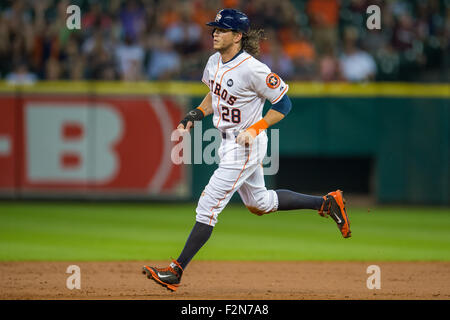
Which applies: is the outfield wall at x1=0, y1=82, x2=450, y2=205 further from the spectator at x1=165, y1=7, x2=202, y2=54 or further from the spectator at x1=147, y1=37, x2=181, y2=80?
the spectator at x1=165, y1=7, x2=202, y2=54

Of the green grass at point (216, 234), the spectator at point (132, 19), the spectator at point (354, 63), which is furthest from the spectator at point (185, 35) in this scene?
the green grass at point (216, 234)

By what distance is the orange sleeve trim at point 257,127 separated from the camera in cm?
541

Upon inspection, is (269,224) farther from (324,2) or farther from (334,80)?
(324,2)

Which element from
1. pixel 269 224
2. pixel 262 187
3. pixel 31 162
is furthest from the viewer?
pixel 31 162

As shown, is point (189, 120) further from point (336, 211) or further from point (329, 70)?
point (329, 70)

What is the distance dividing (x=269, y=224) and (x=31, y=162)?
14.3 feet

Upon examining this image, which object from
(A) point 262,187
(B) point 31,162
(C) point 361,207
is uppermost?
(A) point 262,187

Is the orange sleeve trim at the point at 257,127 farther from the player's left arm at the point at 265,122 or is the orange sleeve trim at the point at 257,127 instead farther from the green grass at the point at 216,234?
the green grass at the point at 216,234

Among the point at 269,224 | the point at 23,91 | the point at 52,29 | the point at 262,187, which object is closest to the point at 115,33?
the point at 52,29

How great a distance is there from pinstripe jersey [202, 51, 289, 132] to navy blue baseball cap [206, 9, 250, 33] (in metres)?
0.22

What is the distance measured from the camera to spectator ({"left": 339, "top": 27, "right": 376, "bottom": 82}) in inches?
516

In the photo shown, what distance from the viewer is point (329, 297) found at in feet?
18.1

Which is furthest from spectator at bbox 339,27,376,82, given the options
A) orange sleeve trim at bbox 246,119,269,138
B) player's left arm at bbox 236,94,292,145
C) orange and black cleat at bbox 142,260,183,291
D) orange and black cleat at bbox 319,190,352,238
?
orange and black cleat at bbox 142,260,183,291

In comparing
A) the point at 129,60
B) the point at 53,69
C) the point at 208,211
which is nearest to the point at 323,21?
the point at 129,60
